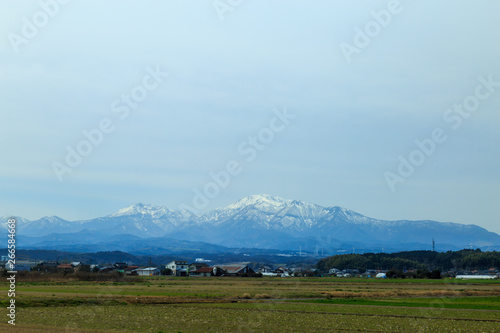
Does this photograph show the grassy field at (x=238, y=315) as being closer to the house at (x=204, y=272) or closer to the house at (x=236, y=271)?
the house at (x=236, y=271)

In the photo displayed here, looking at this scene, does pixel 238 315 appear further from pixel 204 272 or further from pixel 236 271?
pixel 204 272

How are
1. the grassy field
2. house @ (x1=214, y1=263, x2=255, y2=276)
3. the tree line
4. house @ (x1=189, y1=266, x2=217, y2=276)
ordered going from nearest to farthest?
the grassy field, house @ (x1=214, y1=263, x2=255, y2=276), house @ (x1=189, y1=266, x2=217, y2=276), the tree line

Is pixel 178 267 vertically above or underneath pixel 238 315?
underneath

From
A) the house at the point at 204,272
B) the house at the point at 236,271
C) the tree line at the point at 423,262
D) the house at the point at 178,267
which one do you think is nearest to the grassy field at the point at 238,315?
the house at the point at 236,271

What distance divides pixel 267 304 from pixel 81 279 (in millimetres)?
46980

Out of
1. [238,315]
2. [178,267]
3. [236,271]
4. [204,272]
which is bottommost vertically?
[204,272]

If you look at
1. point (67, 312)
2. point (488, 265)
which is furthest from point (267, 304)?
point (488, 265)

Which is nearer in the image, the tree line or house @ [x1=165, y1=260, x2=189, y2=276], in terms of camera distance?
house @ [x1=165, y1=260, x2=189, y2=276]

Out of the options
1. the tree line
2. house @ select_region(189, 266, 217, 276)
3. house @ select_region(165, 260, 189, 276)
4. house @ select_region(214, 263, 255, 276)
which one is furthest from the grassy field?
the tree line

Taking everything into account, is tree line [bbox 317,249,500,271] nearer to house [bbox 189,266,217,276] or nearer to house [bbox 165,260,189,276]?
house [bbox 165,260,189,276]

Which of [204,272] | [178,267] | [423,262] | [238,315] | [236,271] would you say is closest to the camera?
[238,315]

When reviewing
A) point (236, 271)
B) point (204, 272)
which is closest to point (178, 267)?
point (204, 272)

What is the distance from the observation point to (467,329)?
24.3 metres

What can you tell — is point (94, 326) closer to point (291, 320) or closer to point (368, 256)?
point (291, 320)
